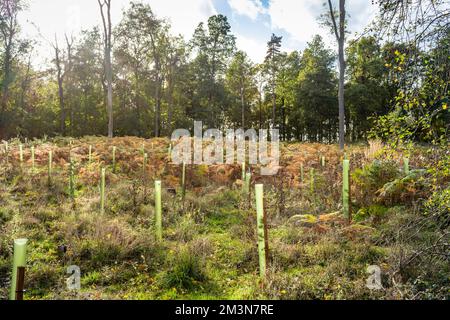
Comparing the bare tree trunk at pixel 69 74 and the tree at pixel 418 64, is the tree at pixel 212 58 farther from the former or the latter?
the tree at pixel 418 64

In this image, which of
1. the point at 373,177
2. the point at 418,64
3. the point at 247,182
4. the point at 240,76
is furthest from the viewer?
the point at 240,76

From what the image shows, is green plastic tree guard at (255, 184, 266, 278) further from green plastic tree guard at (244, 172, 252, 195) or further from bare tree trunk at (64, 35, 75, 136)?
bare tree trunk at (64, 35, 75, 136)

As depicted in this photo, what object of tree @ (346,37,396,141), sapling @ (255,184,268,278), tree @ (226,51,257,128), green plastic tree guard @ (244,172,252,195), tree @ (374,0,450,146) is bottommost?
sapling @ (255,184,268,278)

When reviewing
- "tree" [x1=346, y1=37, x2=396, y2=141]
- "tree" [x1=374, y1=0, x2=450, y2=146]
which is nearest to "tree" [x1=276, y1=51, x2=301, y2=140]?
"tree" [x1=346, y1=37, x2=396, y2=141]

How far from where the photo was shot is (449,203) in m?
3.13

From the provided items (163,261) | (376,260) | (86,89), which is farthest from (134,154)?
(86,89)

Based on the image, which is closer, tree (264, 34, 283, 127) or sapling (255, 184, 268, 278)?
sapling (255, 184, 268, 278)

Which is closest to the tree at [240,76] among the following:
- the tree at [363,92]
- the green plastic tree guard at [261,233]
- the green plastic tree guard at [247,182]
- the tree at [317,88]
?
the tree at [317,88]

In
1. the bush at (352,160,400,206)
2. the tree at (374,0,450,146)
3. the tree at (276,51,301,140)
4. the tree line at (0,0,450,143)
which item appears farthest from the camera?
the tree at (276,51,301,140)

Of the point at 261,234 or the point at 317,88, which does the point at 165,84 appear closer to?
the point at 317,88

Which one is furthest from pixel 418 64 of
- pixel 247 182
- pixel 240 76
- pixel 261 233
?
pixel 240 76

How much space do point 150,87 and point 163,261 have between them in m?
29.7

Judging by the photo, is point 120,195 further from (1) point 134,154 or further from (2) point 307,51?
(2) point 307,51
